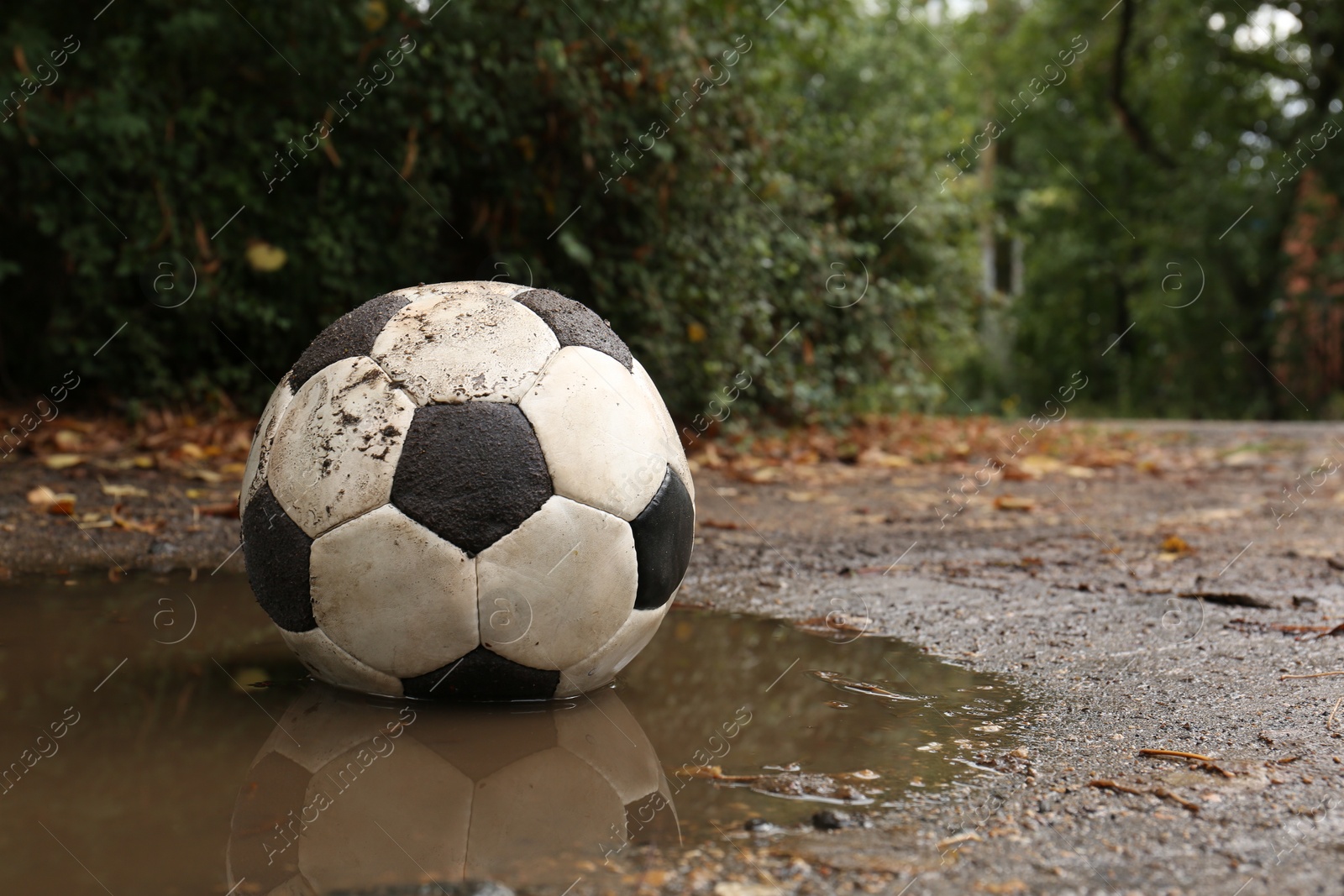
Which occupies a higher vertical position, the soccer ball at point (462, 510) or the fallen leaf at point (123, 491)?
the fallen leaf at point (123, 491)

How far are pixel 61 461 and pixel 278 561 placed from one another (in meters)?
3.69

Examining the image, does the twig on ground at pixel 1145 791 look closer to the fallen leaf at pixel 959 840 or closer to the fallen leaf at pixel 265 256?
the fallen leaf at pixel 959 840

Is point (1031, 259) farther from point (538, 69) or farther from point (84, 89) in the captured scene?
point (84, 89)

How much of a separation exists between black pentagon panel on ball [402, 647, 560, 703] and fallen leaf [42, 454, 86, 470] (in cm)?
385

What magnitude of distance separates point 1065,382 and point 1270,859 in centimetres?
2150

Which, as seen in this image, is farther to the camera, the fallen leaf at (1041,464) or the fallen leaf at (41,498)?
the fallen leaf at (1041,464)

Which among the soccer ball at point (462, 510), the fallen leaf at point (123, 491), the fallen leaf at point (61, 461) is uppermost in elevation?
the fallen leaf at point (61, 461)

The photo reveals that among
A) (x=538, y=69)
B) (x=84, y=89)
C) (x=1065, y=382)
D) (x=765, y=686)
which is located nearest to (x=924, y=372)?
(x=538, y=69)

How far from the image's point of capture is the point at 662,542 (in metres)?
2.78

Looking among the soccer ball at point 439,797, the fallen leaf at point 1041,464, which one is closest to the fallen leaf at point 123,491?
the soccer ball at point 439,797

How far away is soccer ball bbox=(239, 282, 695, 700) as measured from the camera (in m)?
2.54

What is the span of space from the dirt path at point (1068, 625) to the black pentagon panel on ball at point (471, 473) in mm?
923

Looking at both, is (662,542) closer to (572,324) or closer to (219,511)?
(572,324)

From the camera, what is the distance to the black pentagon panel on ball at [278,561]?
8.63ft
